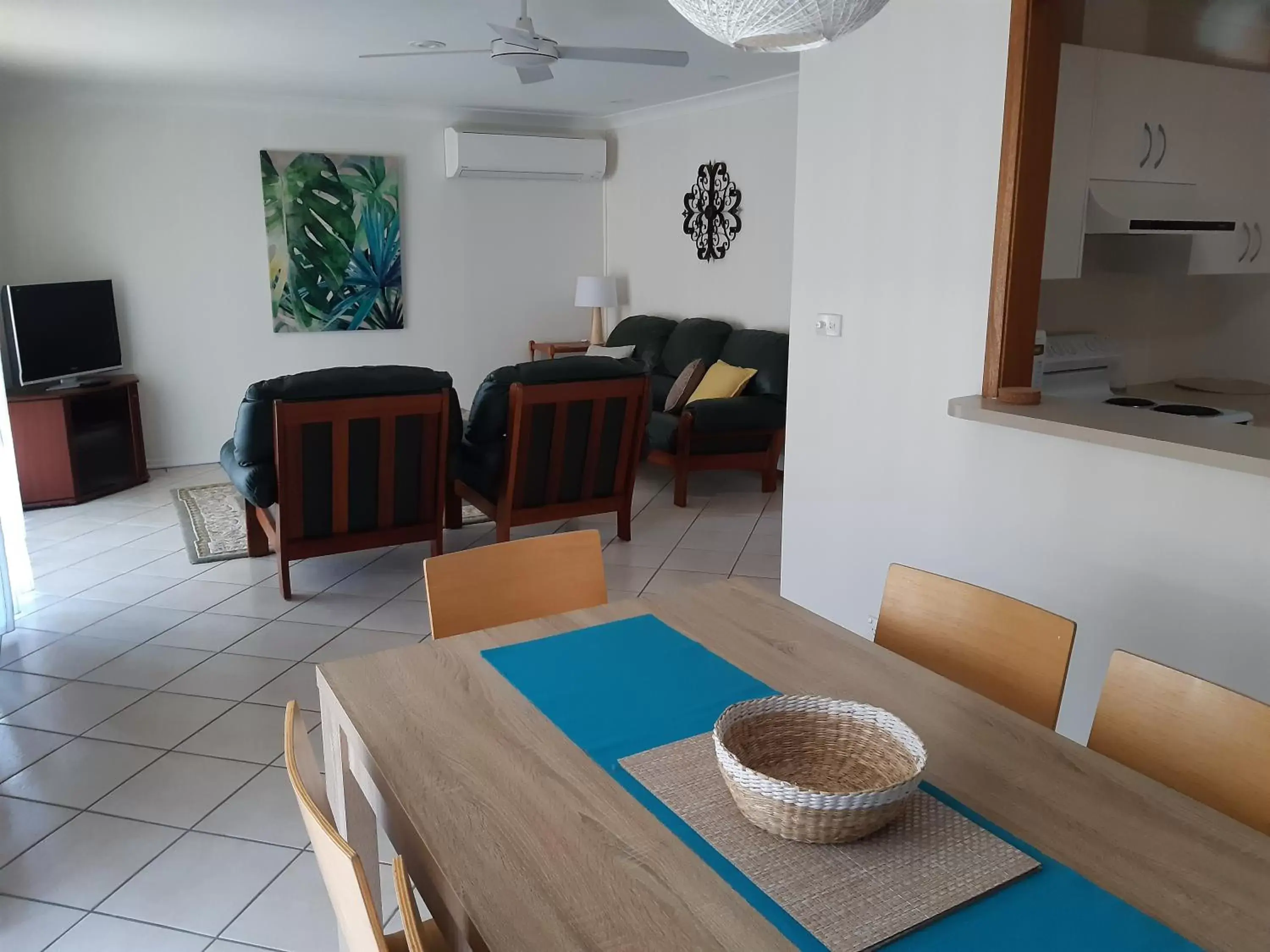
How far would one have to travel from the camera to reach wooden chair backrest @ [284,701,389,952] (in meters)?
0.94

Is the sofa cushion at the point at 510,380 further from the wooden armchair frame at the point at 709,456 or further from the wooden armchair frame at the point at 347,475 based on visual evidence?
the wooden armchair frame at the point at 709,456

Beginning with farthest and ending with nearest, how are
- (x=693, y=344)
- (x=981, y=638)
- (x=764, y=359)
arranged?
(x=693, y=344) → (x=764, y=359) → (x=981, y=638)

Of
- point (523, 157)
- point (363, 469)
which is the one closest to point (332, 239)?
point (523, 157)

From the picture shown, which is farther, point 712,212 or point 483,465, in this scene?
point 712,212

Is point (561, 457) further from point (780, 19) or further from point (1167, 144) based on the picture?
point (780, 19)

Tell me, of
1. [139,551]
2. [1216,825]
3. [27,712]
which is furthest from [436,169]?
[1216,825]

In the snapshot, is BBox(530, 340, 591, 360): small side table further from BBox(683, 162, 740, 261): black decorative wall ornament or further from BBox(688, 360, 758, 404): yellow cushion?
BBox(688, 360, 758, 404): yellow cushion

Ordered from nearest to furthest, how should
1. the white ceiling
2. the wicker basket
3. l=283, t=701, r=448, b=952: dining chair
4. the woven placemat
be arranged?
1. l=283, t=701, r=448, b=952: dining chair
2. the woven placemat
3. the wicker basket
4. the white ceiling

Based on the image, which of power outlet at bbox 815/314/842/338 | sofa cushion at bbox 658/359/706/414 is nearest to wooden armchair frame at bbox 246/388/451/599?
power outlet at bbox 815/314/842/338

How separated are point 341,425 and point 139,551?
1.56 meters

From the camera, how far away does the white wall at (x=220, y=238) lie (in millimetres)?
5797

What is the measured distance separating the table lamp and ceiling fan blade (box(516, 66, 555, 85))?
2847 mm

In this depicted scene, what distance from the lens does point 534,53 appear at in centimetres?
395

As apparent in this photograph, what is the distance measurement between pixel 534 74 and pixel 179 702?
9.98ft
